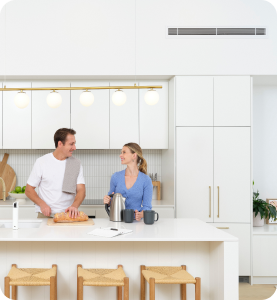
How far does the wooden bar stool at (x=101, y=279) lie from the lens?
82.2 inches

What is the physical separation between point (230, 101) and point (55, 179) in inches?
85.2

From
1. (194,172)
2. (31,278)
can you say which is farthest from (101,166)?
(31,278)

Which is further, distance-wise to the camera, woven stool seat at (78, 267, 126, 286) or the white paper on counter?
the white paper on counter

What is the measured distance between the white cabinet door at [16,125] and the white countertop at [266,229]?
2.89m

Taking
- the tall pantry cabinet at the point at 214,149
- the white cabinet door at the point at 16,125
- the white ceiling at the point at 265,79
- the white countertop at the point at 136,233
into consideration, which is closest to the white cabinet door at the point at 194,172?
the tall pantry cabinet at the point at 214,149

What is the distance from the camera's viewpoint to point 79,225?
2562 millimetres

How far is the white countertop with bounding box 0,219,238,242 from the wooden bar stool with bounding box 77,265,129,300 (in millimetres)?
249

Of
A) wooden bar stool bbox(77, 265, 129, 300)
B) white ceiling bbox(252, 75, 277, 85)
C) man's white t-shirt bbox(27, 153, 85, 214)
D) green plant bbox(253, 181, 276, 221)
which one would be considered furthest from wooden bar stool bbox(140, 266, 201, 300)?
white ceiling bbox(252, 75, 277, 85)

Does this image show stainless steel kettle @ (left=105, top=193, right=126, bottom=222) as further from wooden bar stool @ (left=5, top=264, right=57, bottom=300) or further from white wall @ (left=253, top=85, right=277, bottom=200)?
white wall @ (left=253, top=85, right=277, bottom=200)

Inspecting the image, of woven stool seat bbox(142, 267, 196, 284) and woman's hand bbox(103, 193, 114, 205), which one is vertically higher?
woman's hand bbox(103, 193, 114, 205)

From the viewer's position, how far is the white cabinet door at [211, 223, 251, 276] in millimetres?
3723

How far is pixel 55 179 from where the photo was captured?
2.93 m

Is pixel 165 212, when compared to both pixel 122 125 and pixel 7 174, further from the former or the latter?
pixel 7 174

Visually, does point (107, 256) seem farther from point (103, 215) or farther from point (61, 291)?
point (103, 215)
